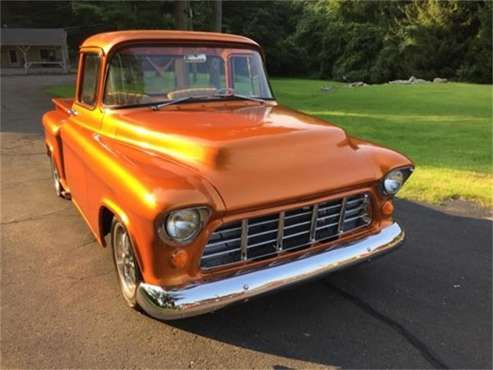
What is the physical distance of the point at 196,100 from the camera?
399 centimetres

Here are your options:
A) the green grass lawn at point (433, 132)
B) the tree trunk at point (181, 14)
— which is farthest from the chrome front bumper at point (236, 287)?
the tree trunk at point (181, 14)

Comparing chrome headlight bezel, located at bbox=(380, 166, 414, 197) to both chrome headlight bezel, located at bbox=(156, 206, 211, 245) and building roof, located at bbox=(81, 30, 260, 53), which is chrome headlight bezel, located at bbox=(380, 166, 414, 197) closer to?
chrome headlight bezel, located at bbox=(156, 206, 211, 245)

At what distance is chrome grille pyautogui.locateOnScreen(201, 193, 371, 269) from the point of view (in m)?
2.82

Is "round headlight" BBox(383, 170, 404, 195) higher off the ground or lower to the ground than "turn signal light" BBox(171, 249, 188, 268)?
higher

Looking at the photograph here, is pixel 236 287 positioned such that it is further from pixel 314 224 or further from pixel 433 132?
pixel 433 132

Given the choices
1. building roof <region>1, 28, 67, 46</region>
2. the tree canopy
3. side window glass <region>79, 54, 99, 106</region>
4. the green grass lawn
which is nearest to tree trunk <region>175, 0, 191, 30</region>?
the green grass lawn

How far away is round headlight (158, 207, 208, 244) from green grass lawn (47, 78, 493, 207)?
387 centimetres

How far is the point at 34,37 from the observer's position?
47344 millimetres

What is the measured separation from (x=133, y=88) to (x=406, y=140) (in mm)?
6969

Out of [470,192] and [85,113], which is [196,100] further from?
[470,192]

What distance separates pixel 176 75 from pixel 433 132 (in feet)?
26.3

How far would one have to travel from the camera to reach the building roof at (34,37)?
46.4m

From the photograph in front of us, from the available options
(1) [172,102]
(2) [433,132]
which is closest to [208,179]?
(1) [172,102]

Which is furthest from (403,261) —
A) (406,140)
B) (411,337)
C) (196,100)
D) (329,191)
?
(406,140)
